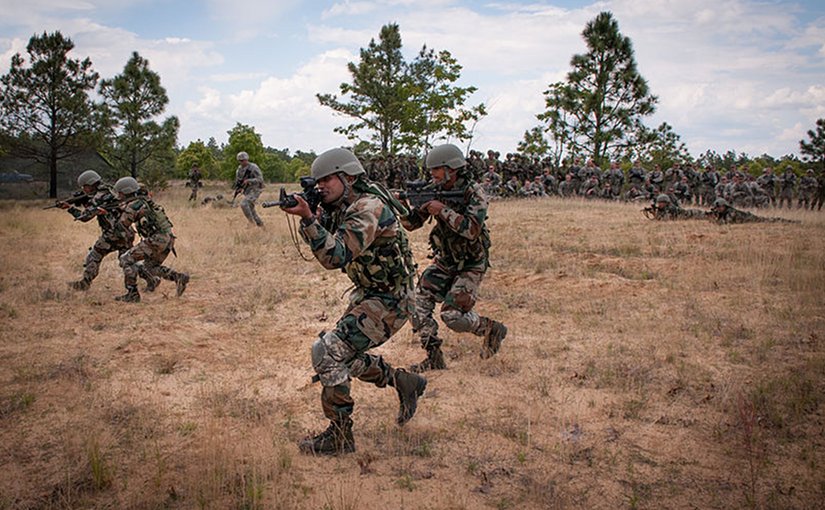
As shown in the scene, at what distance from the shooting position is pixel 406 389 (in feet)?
14.1

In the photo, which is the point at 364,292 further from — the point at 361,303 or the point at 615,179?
the point at 615,179

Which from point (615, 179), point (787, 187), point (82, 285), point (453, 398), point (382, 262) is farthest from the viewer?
point (615, 179)

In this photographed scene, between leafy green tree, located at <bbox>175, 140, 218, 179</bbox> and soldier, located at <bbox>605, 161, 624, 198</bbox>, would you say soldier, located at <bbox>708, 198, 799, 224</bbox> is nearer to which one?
soldier, located at <bbox>605, 161, 624, 198</bbox>

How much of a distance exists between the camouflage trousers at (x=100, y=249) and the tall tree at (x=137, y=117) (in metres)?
19.0

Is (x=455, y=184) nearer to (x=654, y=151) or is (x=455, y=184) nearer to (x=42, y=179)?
(x=42, y=179)

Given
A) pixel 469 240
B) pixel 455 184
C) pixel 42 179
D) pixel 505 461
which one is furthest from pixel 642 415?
pixel 42 179

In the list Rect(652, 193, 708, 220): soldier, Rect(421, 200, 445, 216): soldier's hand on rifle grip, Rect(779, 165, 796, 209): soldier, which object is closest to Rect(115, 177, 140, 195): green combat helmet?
Rect(421, 200, 445, 216): soldier's hand on rifle grip

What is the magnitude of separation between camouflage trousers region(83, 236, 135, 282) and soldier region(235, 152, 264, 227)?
6302 mm

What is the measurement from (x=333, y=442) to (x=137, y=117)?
26645 mm

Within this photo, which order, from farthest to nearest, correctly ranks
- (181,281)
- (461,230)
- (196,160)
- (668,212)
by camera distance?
(196,160) < (668,212) < (181,281) < (461,230)

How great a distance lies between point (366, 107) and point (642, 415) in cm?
3044

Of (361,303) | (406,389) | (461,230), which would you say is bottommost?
(406,389)

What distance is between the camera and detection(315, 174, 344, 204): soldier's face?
156 inches

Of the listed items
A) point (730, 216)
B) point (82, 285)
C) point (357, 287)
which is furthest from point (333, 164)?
point (730, 216)
